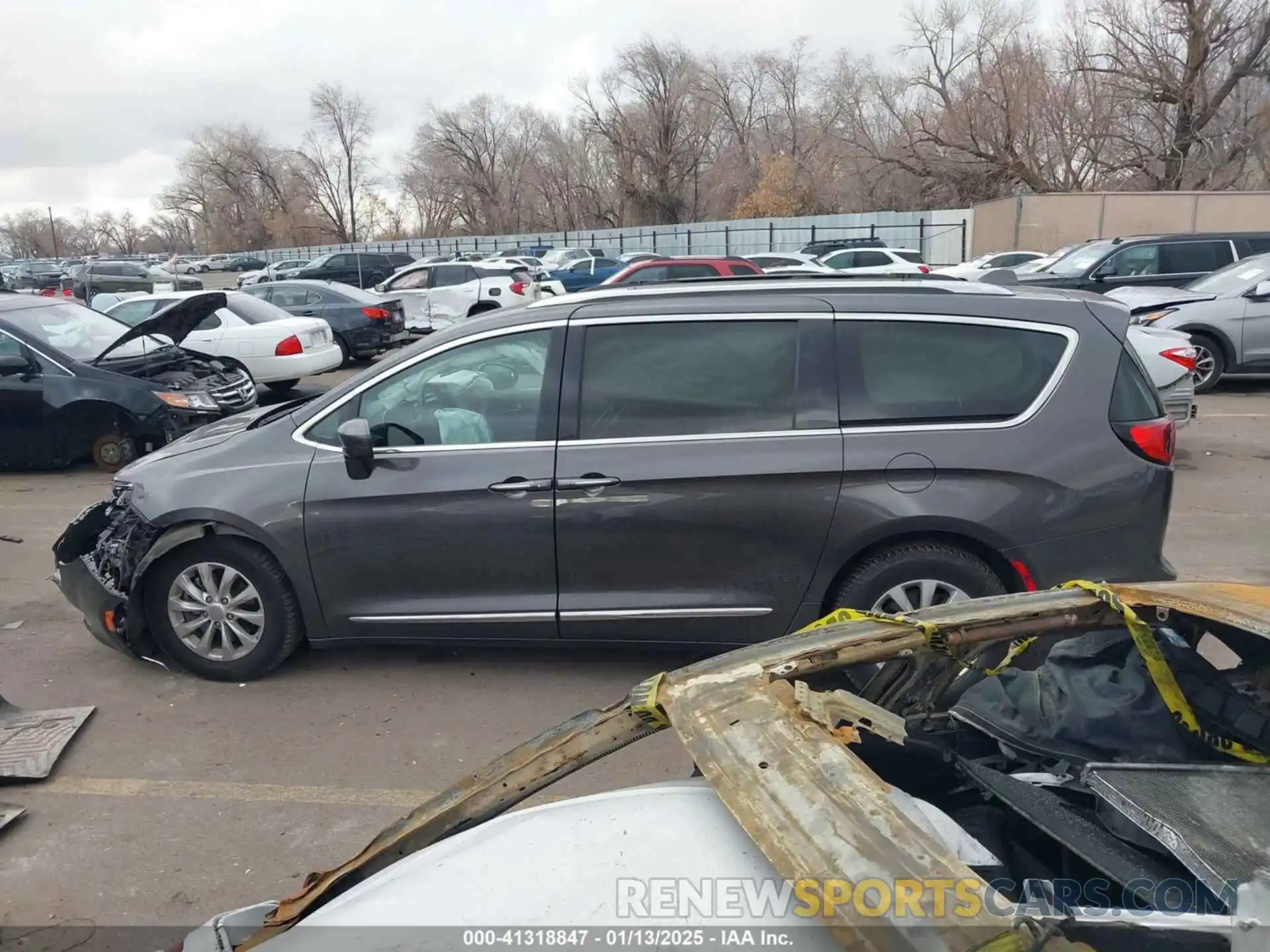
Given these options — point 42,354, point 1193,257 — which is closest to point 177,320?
point 42,354

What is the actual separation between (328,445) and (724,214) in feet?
183

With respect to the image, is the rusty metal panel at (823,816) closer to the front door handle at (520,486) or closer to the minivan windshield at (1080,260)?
the front door handle at (520,486)

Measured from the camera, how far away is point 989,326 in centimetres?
429

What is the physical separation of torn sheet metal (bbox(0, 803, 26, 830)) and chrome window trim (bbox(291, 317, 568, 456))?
183 cm

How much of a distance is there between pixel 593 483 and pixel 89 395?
7.26m

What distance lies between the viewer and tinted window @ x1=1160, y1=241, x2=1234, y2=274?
50.5 ft

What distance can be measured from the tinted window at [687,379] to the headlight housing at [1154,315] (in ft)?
30.7

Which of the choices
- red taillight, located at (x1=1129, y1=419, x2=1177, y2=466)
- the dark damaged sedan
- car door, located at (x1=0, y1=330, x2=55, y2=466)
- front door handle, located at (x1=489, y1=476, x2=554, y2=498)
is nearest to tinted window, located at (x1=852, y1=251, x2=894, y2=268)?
the dark damaged sedan

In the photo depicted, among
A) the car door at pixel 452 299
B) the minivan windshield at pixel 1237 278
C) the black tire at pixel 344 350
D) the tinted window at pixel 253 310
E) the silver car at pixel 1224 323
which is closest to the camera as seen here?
the silver car at pixel 1224 323

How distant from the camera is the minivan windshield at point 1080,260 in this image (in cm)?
1538

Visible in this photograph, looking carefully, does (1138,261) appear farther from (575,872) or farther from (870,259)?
(575,872)

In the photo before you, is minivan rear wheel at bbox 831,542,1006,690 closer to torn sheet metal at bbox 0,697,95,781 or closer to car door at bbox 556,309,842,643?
car door at bbox 556,309,842,643

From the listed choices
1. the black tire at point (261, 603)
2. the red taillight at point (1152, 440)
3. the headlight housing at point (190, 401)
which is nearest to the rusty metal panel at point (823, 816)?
the red taillight at point (1152, 440)

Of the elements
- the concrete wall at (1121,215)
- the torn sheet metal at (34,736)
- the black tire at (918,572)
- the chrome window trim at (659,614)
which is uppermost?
the concrete wall at (1121,215)
